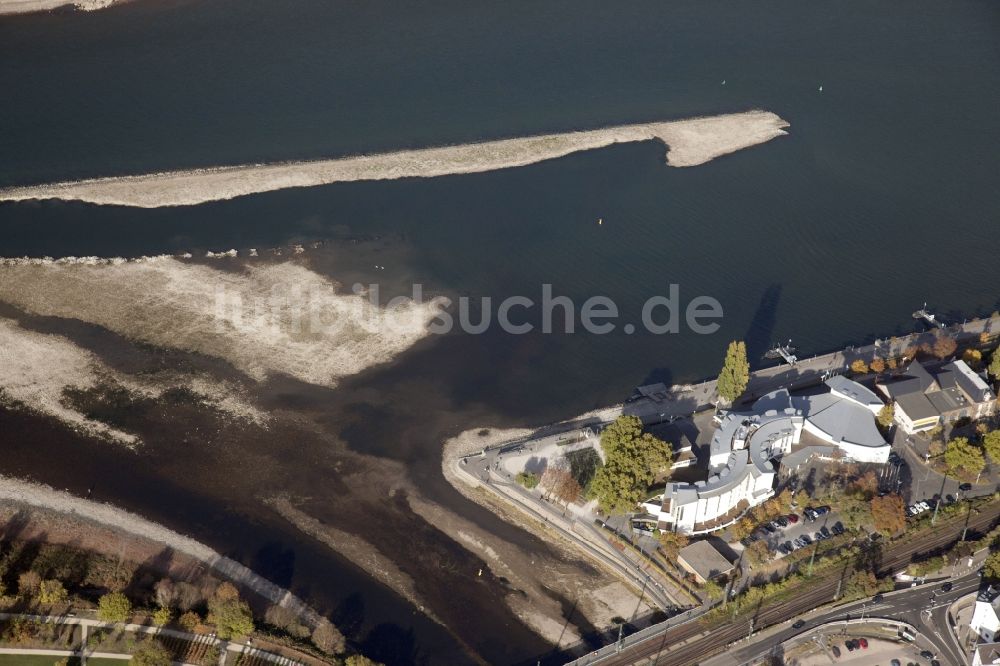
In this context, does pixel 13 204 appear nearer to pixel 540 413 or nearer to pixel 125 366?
pixel 125 366

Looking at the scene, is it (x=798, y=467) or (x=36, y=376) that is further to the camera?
(x=36, y=376)

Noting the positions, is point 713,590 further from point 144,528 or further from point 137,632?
point 144,528

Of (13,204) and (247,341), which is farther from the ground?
(13,204)

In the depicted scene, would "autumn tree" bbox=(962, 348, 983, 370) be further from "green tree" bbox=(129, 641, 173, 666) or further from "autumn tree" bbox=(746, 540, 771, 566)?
"green tree" bbox=(129, 641, 173, 666)

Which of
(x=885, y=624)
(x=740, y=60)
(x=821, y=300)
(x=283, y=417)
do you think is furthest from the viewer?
(x=740, y=60)

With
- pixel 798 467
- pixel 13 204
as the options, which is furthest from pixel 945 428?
pixel 13 204

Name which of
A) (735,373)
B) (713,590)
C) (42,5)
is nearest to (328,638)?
(713,590)
